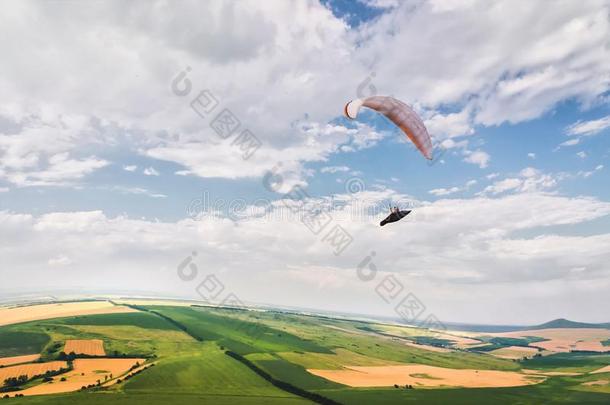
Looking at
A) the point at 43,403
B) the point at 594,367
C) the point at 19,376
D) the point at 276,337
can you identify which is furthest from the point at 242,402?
the point at 594,367

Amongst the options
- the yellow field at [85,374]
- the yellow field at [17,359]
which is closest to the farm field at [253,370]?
the yellow field at [85,374]

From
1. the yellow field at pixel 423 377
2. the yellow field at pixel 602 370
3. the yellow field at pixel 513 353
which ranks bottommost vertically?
the yellow field at pixel 423 377

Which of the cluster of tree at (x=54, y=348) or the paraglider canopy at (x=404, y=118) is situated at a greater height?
the paraglider canopy at (x=404, y=118)

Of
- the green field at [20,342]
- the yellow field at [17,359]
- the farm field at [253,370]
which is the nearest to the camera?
the farm field at [253,370]

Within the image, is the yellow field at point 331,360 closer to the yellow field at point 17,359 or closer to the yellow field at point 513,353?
the yellow field at point 17,359

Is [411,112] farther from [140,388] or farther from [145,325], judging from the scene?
[145,325]

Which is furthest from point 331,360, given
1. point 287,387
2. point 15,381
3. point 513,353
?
point 513,353

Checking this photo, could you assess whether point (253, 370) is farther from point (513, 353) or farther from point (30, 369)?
point (513, 353)
